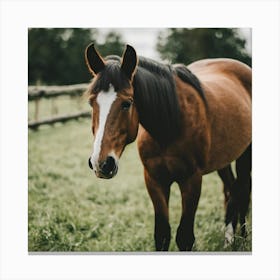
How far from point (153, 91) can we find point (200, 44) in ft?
3.97

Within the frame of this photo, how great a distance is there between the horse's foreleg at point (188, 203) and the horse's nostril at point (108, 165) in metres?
0.57

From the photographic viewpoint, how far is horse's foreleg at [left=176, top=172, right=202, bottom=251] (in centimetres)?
228

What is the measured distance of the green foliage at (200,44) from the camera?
2893 millimetres

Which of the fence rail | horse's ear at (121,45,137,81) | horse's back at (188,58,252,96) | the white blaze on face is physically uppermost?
horse's back at (188,58,252,96)

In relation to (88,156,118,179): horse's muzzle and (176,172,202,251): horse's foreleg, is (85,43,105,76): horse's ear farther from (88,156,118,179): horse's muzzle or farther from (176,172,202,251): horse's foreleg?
(176,172,202,251): horse's foreleg

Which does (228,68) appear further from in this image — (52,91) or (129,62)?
(52,91)

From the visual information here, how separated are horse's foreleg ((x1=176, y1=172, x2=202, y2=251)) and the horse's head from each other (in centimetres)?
52

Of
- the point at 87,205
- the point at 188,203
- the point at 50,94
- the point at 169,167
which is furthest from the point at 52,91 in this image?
the point at 188,203

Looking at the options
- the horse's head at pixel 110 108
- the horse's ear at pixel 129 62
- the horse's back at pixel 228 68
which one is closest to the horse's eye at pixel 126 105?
the horse's head at pixel 110 108

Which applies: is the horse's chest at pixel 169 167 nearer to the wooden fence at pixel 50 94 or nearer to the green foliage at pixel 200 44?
the green foliage at pixel 200 44

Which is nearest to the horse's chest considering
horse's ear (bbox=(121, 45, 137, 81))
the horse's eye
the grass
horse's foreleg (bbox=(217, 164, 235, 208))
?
the horse's eye

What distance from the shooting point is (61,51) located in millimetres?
3082

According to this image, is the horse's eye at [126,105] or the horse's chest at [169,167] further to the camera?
the horse's chest at [169,167]
